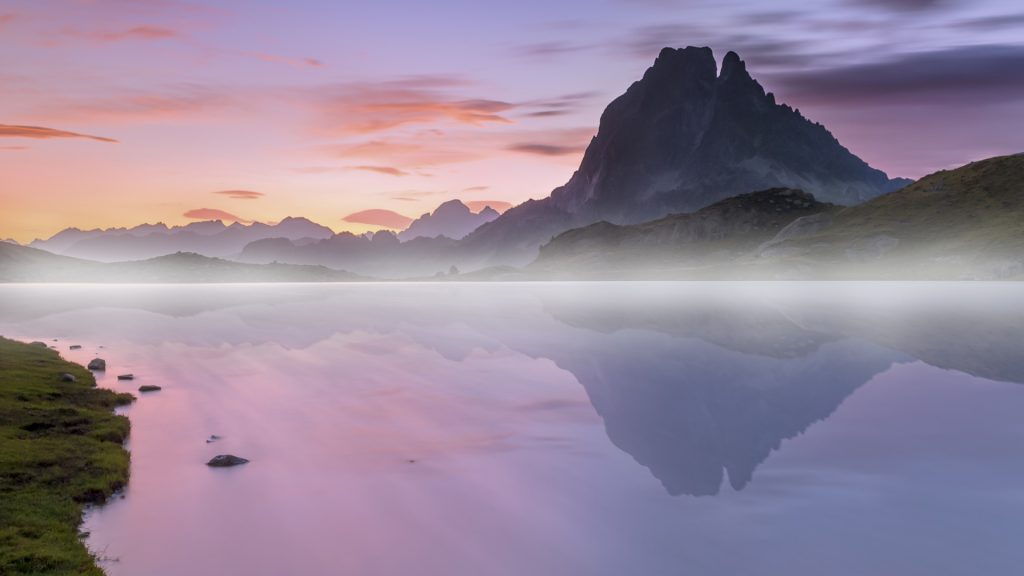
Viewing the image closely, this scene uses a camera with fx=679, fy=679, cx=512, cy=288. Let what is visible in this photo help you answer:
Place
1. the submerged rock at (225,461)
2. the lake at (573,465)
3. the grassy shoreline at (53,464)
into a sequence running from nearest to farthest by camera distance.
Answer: the grassy shoreline at (53,464)
the lake at (573,465)
the submerged rock at (225,461)

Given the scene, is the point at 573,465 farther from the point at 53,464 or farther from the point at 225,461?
the point at 53,464

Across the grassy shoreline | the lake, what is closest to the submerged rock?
the lake

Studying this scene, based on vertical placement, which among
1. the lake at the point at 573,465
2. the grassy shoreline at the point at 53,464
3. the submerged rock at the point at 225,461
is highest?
the grassy shoreline at the point at 53,464

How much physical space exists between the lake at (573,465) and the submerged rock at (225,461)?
34.7 inches

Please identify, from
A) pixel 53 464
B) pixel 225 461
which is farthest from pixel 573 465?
pixel 53 464

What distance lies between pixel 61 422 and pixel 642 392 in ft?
123

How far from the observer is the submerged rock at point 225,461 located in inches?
1187

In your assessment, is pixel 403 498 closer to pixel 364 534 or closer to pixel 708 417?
pixel 364 534

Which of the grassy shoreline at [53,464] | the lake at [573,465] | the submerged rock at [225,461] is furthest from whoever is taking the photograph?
the submerged rock at [225,461]

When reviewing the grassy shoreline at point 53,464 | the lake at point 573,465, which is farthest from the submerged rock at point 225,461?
the grassy shoreline at point 53,464

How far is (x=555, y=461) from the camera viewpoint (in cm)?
3159

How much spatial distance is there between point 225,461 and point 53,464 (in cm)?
646

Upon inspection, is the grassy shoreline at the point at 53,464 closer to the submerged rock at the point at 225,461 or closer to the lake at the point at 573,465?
the lake at the point at 573,465

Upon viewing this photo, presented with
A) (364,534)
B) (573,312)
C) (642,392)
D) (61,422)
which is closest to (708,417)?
(642,392)
